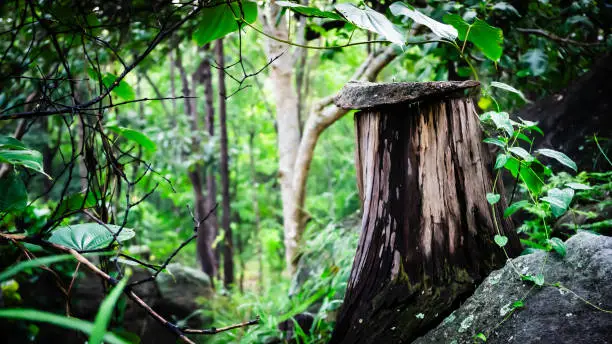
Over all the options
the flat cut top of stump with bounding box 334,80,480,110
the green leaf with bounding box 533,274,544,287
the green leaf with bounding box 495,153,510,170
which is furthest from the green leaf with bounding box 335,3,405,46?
the green leaf with bounding box 533,274,544,287

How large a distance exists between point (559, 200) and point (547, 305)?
0.36m

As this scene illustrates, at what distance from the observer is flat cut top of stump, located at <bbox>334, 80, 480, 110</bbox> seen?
1556 mm

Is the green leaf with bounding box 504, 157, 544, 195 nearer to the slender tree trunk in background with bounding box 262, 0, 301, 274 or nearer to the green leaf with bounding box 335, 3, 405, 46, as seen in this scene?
the green leaf with bounding box 335, 3, 405, 46

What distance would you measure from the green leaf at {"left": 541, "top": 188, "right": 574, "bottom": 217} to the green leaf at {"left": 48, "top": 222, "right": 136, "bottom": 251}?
4.47 ft

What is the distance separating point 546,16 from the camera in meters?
3.06

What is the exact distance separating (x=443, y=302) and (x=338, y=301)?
1.01 meters

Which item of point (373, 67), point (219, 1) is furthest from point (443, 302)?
point (373, 67)

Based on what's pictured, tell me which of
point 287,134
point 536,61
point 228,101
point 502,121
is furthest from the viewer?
point 287,134

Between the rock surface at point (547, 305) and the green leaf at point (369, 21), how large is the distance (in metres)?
0.97

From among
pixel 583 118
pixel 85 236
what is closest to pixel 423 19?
pixel 85 236

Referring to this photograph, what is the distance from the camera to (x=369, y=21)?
48.9 inches

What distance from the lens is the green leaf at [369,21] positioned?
1201 millimetres

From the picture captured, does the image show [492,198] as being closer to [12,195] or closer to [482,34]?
[482,34]

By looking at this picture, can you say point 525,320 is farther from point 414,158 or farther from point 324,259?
point 324,259
